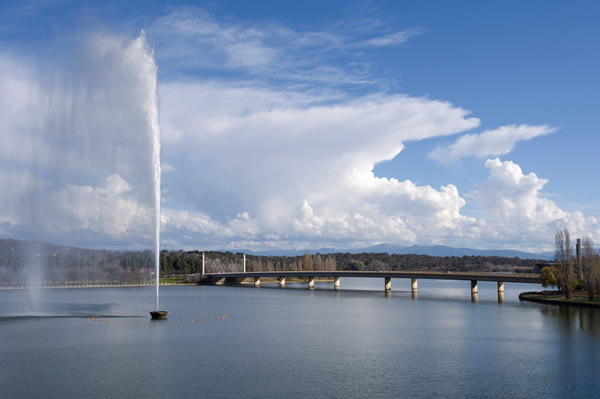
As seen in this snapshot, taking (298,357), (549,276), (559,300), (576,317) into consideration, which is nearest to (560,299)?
(559,300)

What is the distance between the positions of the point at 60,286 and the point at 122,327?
116523mm

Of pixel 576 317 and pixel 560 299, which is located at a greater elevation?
pixel 576 317

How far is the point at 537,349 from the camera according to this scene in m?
50.2

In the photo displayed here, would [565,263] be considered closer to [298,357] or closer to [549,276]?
[549,276]

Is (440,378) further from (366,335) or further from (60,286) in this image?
(60,286)

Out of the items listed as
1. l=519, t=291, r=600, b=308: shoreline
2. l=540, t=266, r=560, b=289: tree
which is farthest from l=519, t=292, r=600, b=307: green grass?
l=540, t=266, r=560, b=289: tree

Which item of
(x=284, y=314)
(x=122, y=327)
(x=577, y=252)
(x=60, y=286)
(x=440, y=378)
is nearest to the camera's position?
(x=440, y=378)

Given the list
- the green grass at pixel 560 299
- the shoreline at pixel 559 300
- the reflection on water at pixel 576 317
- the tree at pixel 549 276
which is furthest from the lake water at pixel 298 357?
the tree at pixel 549 276

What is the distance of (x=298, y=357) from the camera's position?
45469 mm

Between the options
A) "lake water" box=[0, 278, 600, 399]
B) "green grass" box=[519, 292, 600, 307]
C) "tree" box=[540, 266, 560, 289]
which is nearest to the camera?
"lake water" box=[0, 278, 600, 399]

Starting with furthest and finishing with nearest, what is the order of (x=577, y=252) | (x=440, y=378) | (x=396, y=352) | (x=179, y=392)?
(x=577, y=252) → (x=396, y=352) → (x=440, y=378) → (x=179, y=392)

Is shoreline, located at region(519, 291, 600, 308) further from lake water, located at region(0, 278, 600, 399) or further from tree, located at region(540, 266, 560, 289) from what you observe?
lake water, located at region(0, 278, 600, 399)

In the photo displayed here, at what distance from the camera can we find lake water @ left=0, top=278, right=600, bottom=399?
115 feet

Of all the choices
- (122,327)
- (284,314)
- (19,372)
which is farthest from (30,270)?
(19,372)
